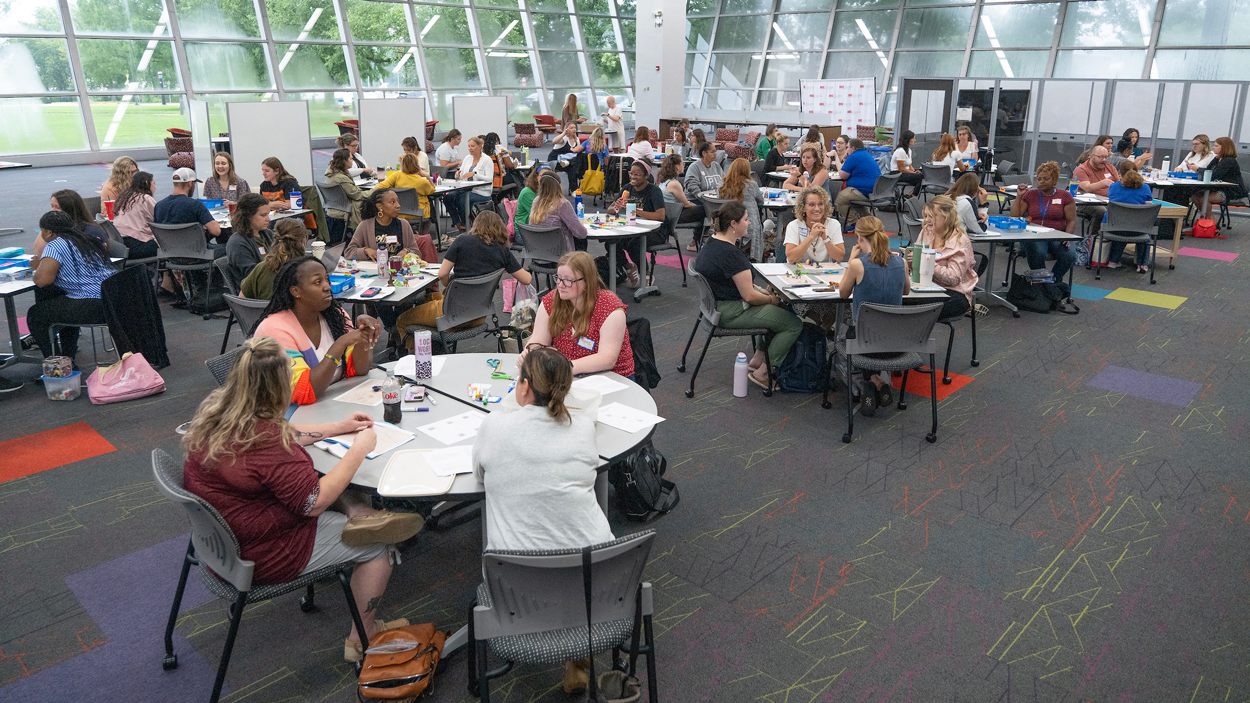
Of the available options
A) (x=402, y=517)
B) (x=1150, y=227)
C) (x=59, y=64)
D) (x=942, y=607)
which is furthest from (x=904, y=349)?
(x=59, y=64)

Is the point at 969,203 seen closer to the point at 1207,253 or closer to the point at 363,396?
the point at 1207,253

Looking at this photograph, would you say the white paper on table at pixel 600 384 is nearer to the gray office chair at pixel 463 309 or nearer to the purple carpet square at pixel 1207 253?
the gray office chair at pixel 463 309

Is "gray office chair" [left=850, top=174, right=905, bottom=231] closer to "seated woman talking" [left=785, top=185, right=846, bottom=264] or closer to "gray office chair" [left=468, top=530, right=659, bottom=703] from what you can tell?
"seated woman talking" [left=785, top=185, right=846, bottom=264]

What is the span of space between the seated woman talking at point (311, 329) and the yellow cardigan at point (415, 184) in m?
5.65

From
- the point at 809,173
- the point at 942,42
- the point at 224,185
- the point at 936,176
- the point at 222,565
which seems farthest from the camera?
the point at 942,42

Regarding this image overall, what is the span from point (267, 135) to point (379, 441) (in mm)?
9110

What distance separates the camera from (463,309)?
5719 mm

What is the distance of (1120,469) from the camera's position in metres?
4.77

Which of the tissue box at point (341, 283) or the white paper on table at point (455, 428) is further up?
the tissue box at point (341, 283)

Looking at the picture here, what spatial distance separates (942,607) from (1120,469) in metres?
1.99

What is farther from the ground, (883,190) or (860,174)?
(860,174)

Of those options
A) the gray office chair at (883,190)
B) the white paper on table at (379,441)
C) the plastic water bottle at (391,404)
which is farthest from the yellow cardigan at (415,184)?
the white paper on table at (379,441)

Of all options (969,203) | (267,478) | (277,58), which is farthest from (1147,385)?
(277,58)

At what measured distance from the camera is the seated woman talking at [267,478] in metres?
2.66
